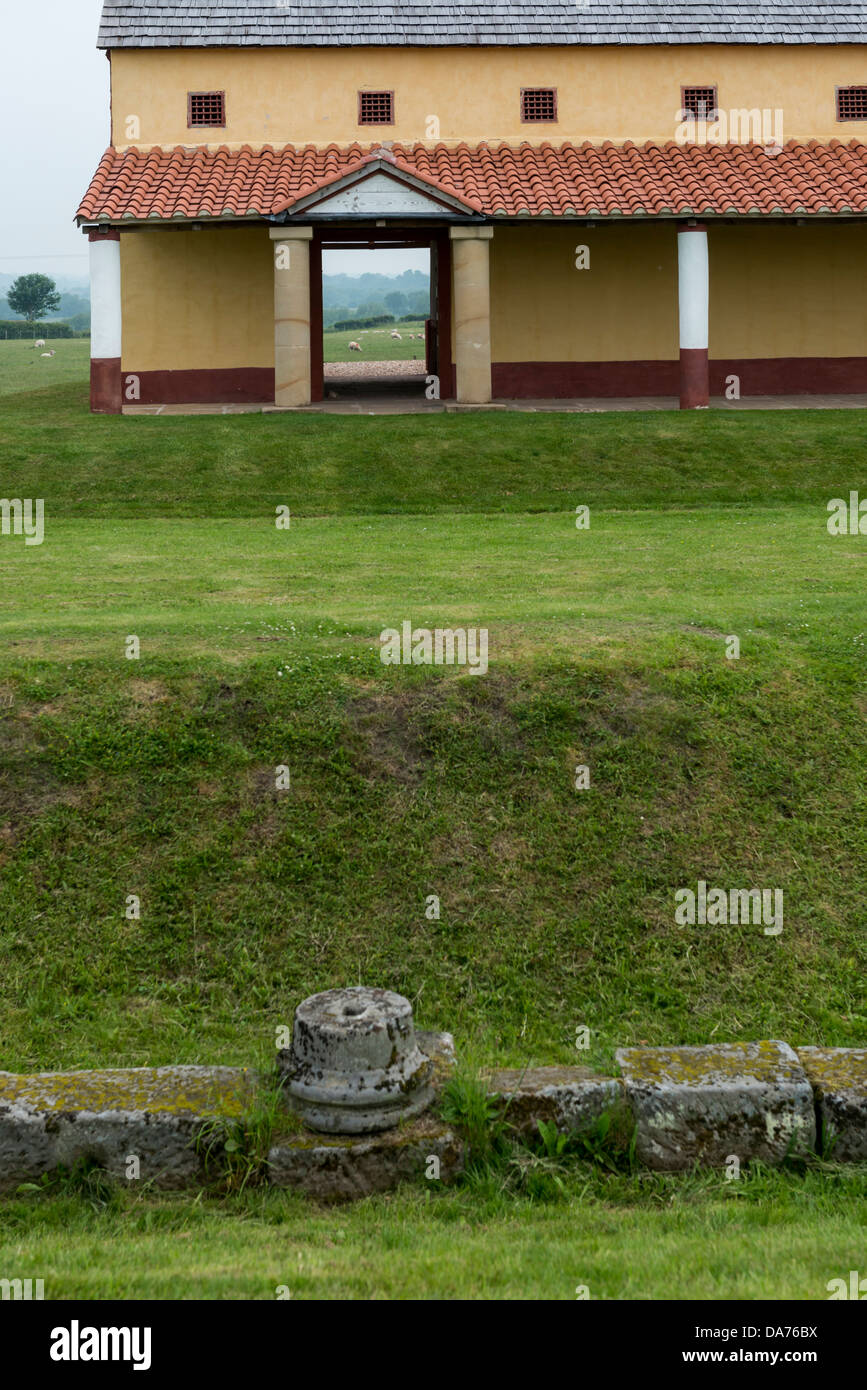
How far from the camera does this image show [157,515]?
1582cm

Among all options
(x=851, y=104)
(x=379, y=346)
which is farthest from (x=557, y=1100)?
(x=379, y=346)

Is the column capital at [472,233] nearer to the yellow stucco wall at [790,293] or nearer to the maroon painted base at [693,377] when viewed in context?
the maroon painted base at [693,377]

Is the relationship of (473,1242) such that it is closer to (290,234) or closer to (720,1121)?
(720,1121)

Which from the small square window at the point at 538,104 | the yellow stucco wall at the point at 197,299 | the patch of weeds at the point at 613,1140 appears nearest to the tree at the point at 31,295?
the yellow stucco wall at the point at 197,299

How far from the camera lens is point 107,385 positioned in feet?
74.1

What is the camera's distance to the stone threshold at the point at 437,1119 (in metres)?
5.38

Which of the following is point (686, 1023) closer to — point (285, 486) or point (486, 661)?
point (486, 661)

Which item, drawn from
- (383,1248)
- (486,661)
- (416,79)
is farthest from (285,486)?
(383,1248)

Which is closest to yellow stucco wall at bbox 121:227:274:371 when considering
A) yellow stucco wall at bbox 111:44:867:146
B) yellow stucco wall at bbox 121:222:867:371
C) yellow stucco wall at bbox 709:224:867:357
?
yellow stucco wall at bbox 121:222:867:371

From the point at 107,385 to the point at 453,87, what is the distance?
8024 millimetres

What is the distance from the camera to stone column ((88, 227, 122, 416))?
22.0m

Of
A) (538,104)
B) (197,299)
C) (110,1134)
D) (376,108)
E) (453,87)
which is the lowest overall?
(110,1134)

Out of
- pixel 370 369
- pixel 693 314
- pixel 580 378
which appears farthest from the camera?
pixel 370 369

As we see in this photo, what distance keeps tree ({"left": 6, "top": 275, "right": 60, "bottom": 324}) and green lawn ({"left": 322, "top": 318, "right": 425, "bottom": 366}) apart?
116 ft
